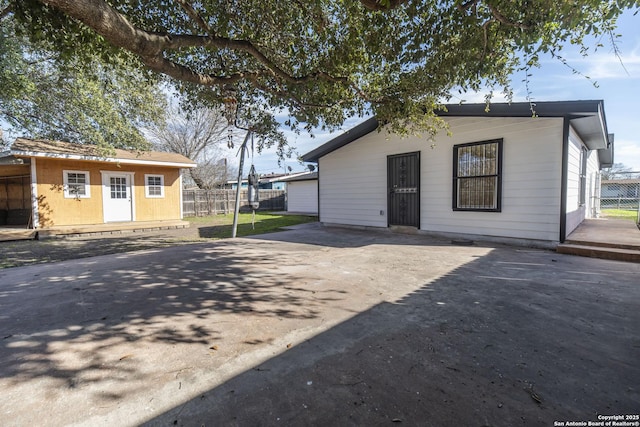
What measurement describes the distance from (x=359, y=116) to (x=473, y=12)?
3357mm

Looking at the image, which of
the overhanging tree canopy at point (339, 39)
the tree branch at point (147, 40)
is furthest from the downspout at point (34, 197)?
the tree branch at point (147, 40)

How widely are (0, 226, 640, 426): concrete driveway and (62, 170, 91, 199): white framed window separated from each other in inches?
329

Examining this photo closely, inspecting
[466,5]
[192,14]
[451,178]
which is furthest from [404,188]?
[192,14]

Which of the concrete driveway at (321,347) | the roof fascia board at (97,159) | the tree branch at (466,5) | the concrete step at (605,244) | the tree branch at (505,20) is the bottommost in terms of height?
the concrete driveway at (321,347)

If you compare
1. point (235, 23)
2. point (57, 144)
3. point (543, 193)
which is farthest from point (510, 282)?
point (57, 144)

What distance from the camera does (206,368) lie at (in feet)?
7.02

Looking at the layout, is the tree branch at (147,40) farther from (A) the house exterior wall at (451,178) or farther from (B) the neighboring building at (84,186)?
(B) the neighboring building at (84,186)

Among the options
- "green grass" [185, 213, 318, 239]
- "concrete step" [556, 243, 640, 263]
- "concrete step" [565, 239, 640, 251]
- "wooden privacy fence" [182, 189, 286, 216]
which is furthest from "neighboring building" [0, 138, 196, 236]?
"concrete step" [565, 239, 640, 251]

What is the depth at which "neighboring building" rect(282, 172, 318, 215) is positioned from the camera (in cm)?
2036

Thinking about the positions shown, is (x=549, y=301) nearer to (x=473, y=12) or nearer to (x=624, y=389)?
(x=624, y=389)

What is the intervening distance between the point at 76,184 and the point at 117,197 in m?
1.44

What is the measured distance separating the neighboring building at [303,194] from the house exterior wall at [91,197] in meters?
8.82

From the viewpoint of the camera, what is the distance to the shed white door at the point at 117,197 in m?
11.9

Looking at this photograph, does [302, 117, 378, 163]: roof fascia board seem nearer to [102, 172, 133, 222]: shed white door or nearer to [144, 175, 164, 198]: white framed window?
[144, 175, 164, 198]: white framed window
